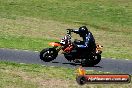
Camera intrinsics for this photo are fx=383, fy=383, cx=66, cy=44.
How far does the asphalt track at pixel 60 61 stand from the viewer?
20266 millimetres

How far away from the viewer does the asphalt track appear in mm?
20266

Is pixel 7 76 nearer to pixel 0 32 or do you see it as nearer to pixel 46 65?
pixel 46 65

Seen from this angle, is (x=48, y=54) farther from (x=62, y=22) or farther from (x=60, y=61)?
(x=62, y=22)

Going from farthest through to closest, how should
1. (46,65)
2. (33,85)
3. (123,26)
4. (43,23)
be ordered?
1. (123,26)
2. (43,23)
3. (46,65)
4. (33,85)

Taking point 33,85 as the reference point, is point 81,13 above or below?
below

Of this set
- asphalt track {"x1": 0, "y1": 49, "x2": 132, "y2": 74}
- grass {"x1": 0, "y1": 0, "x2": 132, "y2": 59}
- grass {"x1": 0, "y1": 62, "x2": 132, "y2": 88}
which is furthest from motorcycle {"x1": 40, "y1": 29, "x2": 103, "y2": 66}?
grass {"x1": 0, "y1": 0, "x2": 132, "y2": 59}

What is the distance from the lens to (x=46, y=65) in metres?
19.8

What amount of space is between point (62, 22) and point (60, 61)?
23.2 m

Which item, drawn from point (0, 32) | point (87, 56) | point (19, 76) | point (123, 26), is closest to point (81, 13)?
point (123, 26)

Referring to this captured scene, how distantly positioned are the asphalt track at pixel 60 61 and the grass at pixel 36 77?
1.06 meters

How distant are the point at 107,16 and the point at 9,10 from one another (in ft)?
43.5

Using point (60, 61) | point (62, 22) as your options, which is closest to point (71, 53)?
point (60, 61)

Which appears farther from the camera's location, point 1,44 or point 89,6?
point 89,6

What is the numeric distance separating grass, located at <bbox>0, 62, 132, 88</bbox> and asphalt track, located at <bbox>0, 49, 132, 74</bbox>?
106 centimetres
